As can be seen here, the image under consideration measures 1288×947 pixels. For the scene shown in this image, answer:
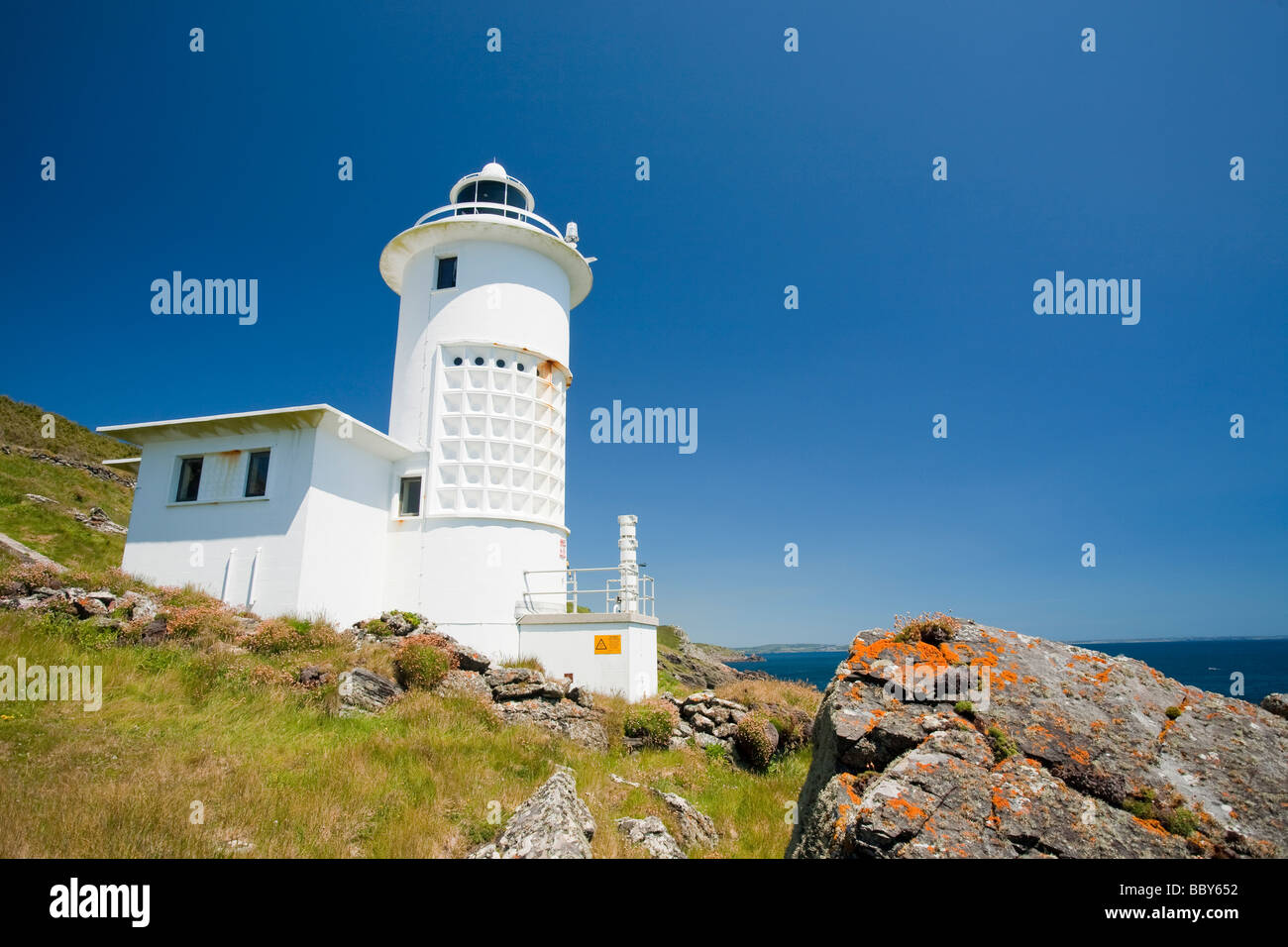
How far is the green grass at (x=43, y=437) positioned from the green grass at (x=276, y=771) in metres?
35.3

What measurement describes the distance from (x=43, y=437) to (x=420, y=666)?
42719mm

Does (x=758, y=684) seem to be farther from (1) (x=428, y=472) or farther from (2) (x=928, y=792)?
(2) (x=928, y=792)

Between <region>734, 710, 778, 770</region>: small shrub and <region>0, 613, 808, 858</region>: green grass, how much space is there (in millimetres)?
465

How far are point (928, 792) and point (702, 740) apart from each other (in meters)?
13.1

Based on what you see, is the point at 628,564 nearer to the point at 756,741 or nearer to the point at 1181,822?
the point at 756,741

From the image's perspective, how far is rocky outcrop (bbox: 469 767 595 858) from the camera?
254 inches

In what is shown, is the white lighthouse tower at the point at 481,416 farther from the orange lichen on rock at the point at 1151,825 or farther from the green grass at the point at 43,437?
the green grass at the point at 43,437

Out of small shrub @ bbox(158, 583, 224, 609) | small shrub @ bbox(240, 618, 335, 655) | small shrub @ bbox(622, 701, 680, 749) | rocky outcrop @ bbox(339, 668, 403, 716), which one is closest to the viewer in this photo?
rocky outcrop @ bbox(339, 668, 403, 716)

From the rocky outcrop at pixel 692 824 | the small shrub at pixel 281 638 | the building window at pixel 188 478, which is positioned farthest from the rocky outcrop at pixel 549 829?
the building window at pixel 188 478

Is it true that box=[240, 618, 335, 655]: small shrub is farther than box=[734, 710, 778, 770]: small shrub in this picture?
No

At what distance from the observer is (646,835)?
28.1 ft

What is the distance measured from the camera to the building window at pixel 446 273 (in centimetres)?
2411

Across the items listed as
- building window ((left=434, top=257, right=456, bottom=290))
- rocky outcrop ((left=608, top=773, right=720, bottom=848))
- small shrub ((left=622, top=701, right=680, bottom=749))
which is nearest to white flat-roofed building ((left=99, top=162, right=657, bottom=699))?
building window ((left=434, top=257, right=456, bottom=290))

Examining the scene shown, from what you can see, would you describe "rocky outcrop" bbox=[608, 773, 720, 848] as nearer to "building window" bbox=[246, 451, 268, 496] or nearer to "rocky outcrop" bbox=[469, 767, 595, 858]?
"rocky outcrop" bbox=[469, 767, 595, 858]
